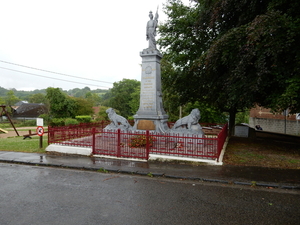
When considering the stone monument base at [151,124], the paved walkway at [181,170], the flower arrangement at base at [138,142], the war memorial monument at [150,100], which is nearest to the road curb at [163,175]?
the paved walkway at [181,170]

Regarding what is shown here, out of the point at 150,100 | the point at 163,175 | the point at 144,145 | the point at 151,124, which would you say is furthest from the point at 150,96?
the point at 163,175

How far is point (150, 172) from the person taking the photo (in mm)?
7238

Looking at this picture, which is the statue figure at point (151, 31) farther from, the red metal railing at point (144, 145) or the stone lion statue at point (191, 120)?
the red metal railing at point (144, 145)

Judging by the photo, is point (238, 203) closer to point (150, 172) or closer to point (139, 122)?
point (150, 172)

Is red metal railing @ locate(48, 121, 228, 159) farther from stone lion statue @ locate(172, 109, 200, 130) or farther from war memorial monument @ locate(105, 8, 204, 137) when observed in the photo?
war memorial monument @ locate(105, 8, 204, 137)

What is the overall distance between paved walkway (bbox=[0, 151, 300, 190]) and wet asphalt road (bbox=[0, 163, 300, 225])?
35cm

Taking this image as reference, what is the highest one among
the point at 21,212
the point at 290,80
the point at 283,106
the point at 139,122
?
the point at 290,80

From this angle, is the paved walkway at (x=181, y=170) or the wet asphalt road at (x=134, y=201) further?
the paved walkway at (x=181, y=170)

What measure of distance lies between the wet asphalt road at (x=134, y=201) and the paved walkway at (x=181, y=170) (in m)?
0.35

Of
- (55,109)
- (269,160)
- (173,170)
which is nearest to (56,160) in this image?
(173,170)

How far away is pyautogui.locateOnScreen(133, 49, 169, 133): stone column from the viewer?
41.1ft

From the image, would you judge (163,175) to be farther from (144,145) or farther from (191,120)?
(191,120)

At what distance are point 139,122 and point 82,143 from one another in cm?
344

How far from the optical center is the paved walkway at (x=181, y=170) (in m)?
6.53
